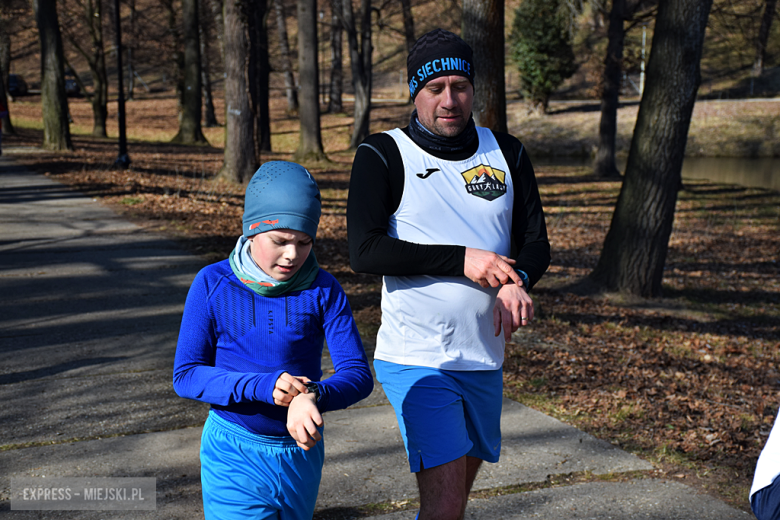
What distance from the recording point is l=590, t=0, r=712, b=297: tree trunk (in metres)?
8.43

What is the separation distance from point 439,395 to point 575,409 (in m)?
2.79

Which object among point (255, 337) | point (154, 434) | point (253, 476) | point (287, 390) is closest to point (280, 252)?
point (255, 337)

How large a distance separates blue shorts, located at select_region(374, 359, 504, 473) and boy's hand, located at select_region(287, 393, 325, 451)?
2.64 feet

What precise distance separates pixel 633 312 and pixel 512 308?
6763 mm

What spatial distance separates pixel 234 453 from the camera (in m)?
2.16

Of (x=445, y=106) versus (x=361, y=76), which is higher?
(x=361, y=76)

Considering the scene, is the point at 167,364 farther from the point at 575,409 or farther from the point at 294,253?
the point at 294,253

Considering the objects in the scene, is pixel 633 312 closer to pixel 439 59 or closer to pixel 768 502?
pixel 439 59

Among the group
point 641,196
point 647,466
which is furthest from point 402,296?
point 641,196

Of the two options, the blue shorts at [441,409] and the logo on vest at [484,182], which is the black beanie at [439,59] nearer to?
the logo on vest at [484,182]

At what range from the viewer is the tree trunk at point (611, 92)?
21578 millimetres

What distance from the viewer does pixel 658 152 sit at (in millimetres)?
8633

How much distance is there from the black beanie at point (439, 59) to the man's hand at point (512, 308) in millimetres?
819

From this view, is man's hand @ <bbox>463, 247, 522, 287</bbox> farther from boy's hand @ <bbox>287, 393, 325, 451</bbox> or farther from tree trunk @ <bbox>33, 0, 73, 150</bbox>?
tree trunk @ <bbox>33, 0, 73, 150</bbox>
